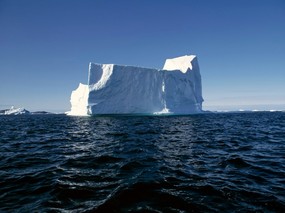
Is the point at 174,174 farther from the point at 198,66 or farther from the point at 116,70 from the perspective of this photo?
the point at 198,66

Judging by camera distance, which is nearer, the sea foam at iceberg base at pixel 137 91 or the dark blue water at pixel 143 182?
the dark blue water at pixel 143 182

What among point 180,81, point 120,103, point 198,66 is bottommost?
point 120,103

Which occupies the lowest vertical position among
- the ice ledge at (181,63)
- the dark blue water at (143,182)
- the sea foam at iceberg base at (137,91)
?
the dark blue water at (143,182)

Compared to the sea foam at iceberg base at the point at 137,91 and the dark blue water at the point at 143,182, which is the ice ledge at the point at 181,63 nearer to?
the sea foam at iceberg base at the point at 137,91

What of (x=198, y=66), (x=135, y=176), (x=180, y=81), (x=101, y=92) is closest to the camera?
(x=135, y=176)

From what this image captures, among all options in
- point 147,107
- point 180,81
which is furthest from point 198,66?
point 147,107

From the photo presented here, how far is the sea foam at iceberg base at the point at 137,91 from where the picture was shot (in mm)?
47281

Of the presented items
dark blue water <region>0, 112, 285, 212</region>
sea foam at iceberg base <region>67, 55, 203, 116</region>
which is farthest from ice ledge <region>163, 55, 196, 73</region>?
dark blue water <region>0, 112, 285, 212</region>

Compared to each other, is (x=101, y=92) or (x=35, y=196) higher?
(x=101, y=92)

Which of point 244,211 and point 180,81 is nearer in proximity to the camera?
point 244,211

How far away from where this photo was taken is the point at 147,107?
51656mm

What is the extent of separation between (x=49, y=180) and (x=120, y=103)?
43212 millimetres

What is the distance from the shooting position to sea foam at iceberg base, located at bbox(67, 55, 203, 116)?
47.3 metres

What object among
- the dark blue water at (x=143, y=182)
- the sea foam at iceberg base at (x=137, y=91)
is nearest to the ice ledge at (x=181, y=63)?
the sea foam at iceberg base at (x=137, y=91)
